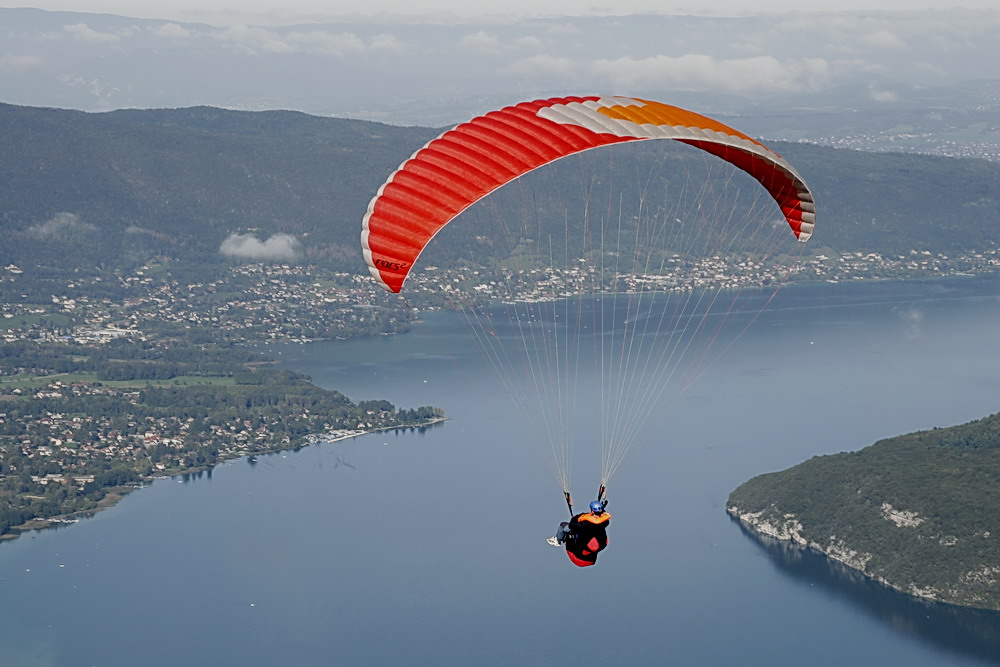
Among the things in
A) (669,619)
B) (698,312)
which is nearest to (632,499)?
(669,619)

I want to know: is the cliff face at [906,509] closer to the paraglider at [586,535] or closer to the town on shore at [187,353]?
the town on shore at [187,353]

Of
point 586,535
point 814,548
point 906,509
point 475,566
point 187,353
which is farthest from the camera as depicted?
point 187,353

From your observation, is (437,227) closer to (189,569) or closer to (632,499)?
(189,569)

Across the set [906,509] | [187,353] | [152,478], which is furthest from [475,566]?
[187,353]

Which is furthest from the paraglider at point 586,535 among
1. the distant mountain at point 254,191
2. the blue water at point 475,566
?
the distant mountain at point 254,191

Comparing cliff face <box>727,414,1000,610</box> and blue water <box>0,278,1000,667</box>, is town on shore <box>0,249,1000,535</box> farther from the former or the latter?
cliff face <box>727,414,1000,610</box>

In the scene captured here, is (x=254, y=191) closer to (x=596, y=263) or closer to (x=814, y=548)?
(x=596, y=263)

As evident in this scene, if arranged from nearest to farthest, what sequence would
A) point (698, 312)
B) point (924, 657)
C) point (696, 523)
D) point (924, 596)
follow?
point (924, 657)
point (924, 596)
point (696, 523)
point (698, 312)
